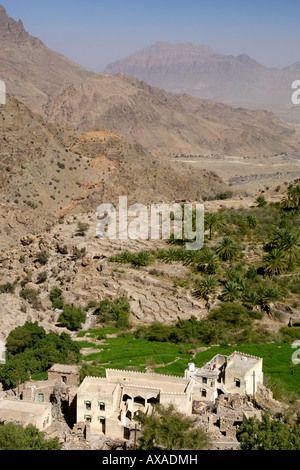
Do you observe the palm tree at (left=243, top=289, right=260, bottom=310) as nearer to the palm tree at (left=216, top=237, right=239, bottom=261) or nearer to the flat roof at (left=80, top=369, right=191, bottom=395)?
the palm tree at (left=216, top=237, right=239, bottom=261)

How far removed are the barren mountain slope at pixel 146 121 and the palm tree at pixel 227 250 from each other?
370 ft

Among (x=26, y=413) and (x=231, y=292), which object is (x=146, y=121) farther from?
(x=26, y=413)

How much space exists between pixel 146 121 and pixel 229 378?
153m

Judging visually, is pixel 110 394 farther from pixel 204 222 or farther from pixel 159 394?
pixel 204 222

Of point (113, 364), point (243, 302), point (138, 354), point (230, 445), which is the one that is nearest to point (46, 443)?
point (230, 445)

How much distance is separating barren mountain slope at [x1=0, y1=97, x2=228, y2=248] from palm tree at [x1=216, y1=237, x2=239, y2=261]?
24951mm

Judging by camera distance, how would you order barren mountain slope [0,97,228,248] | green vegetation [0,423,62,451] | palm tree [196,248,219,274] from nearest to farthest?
1. green vegetation [0,423,62,451]
2. palm tree [196,248,219,274]
3. barren mountain slope [0,97,228,248]

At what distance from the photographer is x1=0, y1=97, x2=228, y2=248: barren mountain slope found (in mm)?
69688

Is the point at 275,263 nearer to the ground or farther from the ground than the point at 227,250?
nearer to the ground

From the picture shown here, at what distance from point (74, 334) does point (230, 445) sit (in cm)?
1923

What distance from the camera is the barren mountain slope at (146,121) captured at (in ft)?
538

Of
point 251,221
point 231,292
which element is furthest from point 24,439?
point 251,221

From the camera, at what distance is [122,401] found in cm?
2247

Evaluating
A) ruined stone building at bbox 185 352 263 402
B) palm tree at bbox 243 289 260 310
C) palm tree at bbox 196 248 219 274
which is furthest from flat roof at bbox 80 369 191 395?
palm tree at bbox 196 248 219 274
